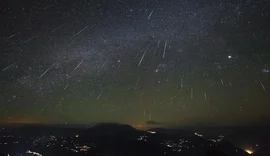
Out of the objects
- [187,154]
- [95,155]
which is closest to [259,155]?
[187,154]

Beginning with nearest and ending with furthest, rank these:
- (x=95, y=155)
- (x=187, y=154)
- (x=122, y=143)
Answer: (x=95, y=155) → (x=187, y=154) → (x=122, y=143)

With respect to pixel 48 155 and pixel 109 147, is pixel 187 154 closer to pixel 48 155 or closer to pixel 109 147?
pixel 109 147

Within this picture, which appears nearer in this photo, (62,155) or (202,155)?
(62,155)

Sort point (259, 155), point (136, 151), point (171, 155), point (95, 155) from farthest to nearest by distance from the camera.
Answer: point (136, 151) < point (171, 155) < point (95, 155) < point (259, 155)

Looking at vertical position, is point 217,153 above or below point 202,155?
above

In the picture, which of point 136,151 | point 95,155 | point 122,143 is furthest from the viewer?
point 122,143

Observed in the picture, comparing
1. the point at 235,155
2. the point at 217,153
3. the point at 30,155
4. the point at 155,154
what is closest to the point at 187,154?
the point at 155,154

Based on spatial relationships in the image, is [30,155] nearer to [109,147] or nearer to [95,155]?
[95,155]

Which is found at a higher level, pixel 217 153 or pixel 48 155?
pixel 217 153

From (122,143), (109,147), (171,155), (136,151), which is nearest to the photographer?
(171,155)
